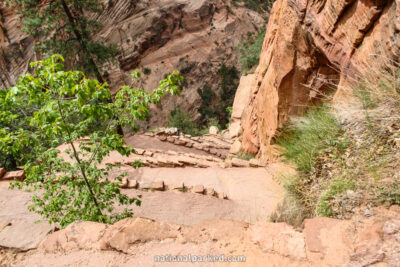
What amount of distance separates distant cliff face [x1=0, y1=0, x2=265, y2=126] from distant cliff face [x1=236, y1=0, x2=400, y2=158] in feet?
64.3

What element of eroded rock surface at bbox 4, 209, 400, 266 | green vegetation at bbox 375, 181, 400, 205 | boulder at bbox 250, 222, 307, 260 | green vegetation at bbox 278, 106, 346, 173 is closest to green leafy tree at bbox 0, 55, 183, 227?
eroded rock surface at bbox 4, 209, 400, 266

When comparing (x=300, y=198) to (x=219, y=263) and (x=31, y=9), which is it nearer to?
(x=219, y=263)

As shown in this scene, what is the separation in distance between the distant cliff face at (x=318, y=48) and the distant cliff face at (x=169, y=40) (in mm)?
19590

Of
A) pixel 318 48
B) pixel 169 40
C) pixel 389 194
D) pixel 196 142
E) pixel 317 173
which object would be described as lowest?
pixel 196 142

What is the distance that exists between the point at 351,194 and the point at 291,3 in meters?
4.63

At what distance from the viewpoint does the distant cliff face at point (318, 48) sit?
306cm

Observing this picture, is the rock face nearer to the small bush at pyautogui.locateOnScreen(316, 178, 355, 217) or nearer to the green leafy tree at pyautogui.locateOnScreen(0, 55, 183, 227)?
the small bush at pyautogui.locateOnScreen(316, 178, 355, 217)

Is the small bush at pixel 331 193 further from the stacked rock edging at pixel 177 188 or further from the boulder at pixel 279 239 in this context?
the stacked rock edging at pixel 177 188

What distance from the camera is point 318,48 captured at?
14.2 ft

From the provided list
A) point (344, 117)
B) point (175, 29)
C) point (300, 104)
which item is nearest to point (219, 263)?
point (344, 117)

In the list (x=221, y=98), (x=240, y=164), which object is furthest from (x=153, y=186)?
(x=221, y=98)

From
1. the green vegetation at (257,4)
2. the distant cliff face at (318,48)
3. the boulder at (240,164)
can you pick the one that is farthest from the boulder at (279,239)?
the green vegetation at (257,4)

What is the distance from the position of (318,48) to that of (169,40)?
2410 centimetres

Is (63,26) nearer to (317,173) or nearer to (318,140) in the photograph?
(318,140)
